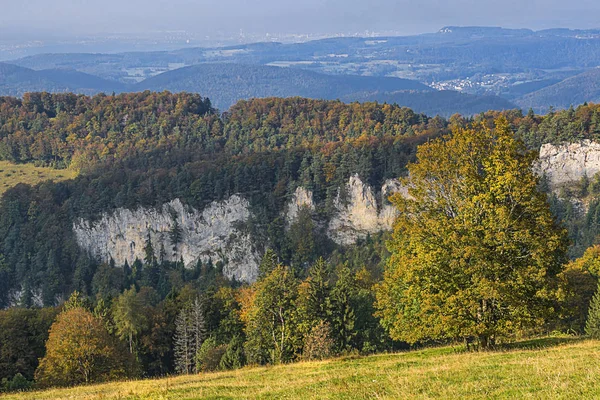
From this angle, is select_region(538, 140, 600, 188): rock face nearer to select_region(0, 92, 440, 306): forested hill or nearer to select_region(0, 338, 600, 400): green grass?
select_region(0, 92, 440, 306): forested hill

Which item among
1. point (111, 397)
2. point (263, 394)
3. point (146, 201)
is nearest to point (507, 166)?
point (263, 394)

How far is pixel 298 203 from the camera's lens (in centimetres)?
10500

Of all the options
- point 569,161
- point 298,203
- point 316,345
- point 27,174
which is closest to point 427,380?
point 316,345

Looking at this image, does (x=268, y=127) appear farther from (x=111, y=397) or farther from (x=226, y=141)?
(x=111, y=397)

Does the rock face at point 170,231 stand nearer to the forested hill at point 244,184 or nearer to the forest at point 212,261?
the forested hill at point 244,184

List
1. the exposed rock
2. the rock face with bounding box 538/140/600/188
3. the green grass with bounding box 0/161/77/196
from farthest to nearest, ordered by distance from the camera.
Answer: the green grass with bounding box 0/161/77/196, the exposed rock, the rock face with bounding box 538/140/600/188

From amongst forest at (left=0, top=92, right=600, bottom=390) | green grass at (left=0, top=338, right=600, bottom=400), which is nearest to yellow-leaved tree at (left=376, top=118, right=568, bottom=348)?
forest at (left=0, top=92, right=600, bottom=390)

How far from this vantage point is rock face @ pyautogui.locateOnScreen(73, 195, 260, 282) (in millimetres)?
105312

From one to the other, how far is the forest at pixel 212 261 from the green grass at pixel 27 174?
3.65 meters

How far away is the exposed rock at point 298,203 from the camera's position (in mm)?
104500

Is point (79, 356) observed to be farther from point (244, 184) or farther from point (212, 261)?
point (244, 184)

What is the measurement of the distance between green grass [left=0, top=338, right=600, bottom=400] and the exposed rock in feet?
264

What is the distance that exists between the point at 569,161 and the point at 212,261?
57.7 metres

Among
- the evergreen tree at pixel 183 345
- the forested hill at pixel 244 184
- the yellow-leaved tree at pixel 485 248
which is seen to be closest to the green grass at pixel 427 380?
the yellow-leaved tree at pixel 485 248
